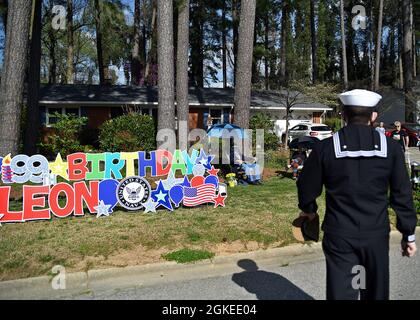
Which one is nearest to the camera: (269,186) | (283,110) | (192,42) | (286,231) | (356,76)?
(286,231)

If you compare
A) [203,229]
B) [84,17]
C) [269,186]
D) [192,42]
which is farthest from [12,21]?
[192,42]

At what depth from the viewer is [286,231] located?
277 inches

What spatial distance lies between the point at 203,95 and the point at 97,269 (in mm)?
24882

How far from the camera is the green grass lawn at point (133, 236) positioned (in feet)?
18.7

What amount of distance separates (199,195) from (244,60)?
7.32 metres

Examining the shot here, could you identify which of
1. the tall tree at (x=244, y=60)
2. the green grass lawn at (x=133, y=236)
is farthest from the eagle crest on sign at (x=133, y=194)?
the tall tree at (x=244, y=60)

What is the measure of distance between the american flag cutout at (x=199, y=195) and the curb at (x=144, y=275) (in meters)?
2.60

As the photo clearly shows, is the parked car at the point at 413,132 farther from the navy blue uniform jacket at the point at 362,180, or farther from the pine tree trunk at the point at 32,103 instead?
the navy blue uniform jacket at the point at 362,180

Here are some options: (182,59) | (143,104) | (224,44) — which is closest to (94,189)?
(182,59)

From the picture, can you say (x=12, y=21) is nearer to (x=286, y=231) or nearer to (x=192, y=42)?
(x=286, y=231)

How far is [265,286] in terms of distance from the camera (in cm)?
510

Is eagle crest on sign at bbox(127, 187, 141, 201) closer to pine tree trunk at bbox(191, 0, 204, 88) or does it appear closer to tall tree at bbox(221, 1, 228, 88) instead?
tall tree at bbox(221, 1, 228, 88)
